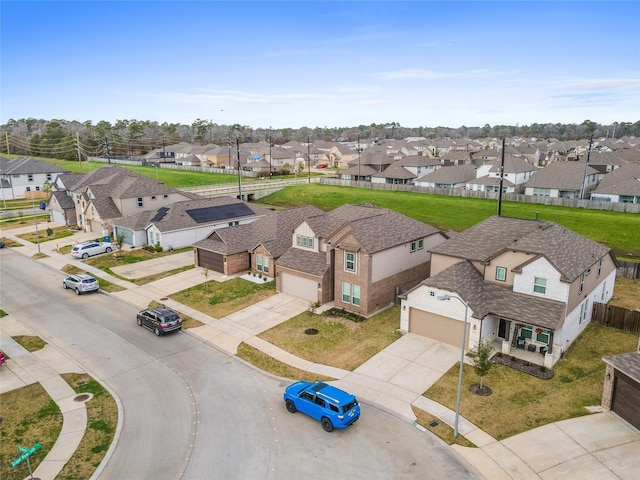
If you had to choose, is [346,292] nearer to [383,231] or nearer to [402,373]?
[383,231]

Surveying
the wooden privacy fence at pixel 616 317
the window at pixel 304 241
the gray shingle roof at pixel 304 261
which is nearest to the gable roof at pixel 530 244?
the wooden privacy fence at pixel 616 317

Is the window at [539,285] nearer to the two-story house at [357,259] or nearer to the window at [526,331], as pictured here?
the window at [526,331]

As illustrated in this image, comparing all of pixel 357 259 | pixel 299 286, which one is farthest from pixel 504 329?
pixel 299 286

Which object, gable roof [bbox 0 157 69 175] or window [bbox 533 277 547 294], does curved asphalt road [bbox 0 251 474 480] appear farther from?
gable roof [bbox 0 157 69 175]

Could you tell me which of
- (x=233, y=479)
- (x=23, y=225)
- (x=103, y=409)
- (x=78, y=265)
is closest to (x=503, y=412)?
(x=233, y=479)

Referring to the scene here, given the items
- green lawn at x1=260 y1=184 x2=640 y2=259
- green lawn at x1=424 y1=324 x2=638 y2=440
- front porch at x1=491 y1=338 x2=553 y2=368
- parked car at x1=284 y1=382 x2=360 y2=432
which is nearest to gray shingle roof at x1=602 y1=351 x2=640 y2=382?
green lawn at x1=424 y1=324 x2=638 y2=440

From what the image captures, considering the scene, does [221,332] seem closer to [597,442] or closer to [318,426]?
[318,426]
